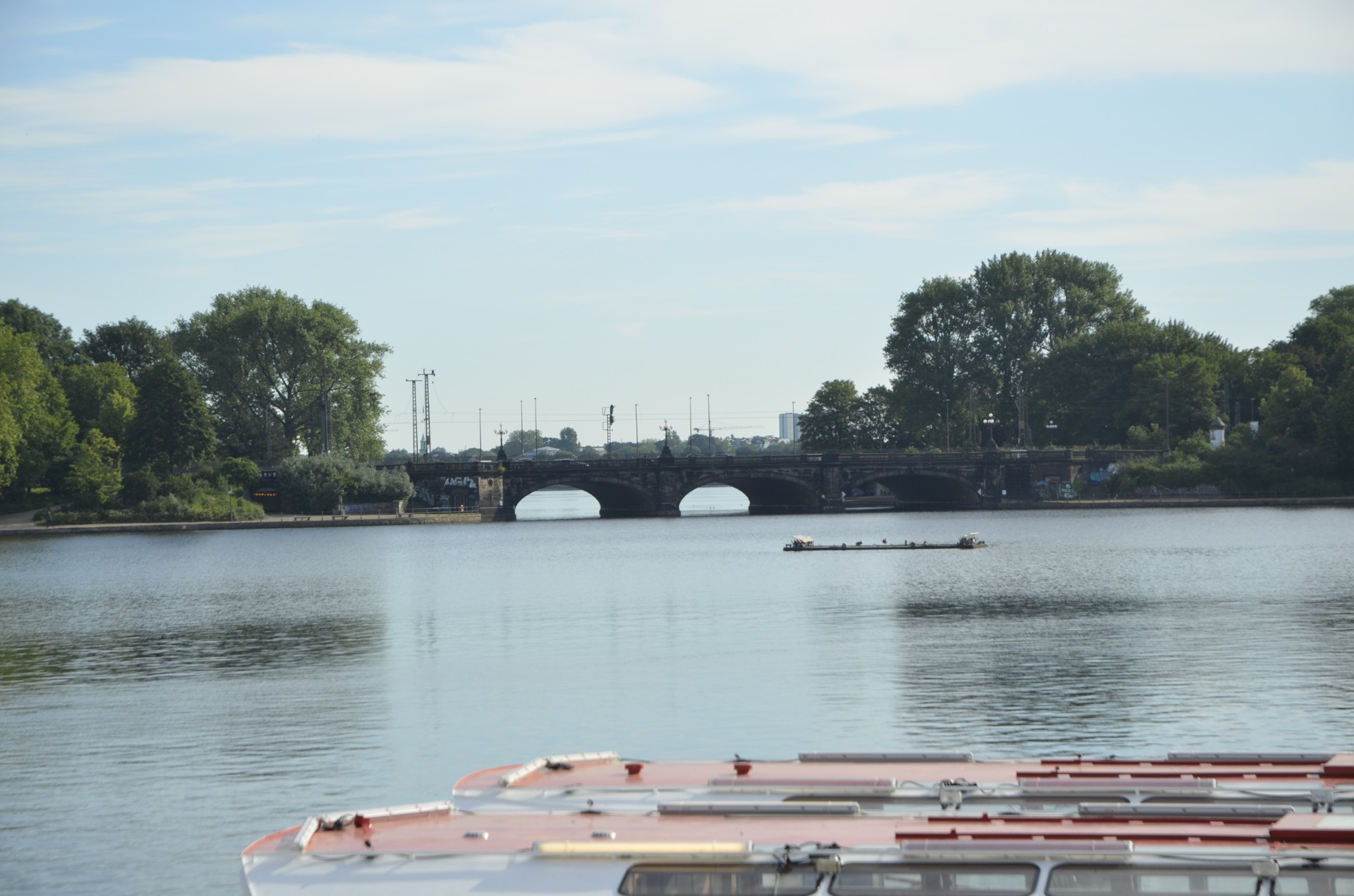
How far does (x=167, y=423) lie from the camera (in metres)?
148

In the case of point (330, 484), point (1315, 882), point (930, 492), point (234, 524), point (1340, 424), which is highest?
point (1340, 424)

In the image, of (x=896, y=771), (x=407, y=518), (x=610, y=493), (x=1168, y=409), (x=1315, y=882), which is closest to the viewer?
(x=1315, y=882)

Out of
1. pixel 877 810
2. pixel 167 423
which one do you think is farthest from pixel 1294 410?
pixel 877 810

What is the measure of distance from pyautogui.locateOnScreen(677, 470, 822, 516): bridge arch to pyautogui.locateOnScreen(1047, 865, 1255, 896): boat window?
478 ft

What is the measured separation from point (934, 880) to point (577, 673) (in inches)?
1197

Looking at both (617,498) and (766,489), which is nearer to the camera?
(617,498)

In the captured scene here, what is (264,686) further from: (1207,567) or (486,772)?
(1207,567)

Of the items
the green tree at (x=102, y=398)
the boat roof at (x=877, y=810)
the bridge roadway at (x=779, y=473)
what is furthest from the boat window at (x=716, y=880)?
the green tree at (x=102, y=398)

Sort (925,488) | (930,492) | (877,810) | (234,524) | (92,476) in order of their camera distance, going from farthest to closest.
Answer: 1. (930,492)
2. (925,488)
3. (234,524)
4. (92,476)
5. (877,810)

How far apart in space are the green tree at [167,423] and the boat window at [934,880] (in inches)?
5578

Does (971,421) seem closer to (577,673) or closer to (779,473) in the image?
(779,473)

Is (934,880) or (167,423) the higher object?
(167,423)

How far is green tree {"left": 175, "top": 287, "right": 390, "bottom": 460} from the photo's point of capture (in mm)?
165375

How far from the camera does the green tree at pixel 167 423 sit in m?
148
